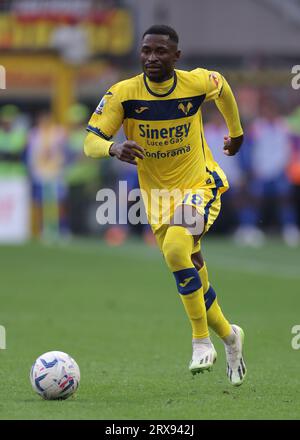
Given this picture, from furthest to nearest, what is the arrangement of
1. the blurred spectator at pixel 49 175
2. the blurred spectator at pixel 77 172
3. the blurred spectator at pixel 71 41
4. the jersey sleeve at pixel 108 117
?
the blurred spectator at pixel 71 41 < the blurred spectator at pixel 77 172 < the blurred spectator at pixel 49 175 < the jersey sleeve at pixel 108 117

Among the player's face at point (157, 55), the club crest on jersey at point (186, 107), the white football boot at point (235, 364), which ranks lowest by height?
the white football boot at point (235, 364)

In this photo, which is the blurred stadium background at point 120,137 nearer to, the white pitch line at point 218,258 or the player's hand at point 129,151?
the white pitch line at point 218,258

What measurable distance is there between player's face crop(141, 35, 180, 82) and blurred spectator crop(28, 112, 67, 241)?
16066mm

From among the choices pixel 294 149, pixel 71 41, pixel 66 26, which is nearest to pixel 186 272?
pixel 294 149

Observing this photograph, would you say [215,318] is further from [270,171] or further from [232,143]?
[270,171]

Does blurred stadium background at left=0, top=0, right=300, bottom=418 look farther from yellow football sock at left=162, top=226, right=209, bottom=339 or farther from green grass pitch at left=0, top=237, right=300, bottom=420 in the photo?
yellow football sock at left=162, top=226, right=209, bottom=339

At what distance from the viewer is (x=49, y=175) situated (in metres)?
24.2

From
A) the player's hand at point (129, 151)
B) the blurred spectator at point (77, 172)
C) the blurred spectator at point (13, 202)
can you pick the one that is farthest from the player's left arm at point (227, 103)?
the blurred spectator at point (77, 172)

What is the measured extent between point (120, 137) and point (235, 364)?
1567 cm

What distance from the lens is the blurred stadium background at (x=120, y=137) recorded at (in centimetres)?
1791

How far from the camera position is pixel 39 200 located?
24.3 metres

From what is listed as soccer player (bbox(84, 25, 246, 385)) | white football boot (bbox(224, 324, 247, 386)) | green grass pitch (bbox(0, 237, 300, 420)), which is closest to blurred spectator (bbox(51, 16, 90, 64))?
green grass pitch (bbox(0, 237, 300, 420))

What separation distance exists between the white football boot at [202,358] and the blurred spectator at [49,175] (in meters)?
16.1
